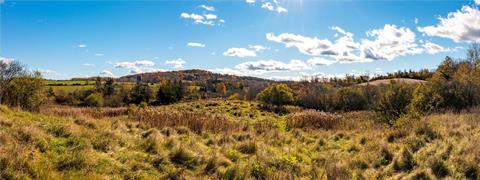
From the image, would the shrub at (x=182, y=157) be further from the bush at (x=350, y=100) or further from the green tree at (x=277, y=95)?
the bush at (x=350, y=100)

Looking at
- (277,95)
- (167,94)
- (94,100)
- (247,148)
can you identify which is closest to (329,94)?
(277,95)

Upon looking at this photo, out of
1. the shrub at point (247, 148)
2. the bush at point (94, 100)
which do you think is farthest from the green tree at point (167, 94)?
the shrub at point (247, 148)

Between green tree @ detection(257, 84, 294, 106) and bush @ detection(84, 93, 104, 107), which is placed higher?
green tree @ detection(257, 84, 294, 106)

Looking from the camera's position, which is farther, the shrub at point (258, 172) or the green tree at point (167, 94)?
the green tree at point (167, 94)

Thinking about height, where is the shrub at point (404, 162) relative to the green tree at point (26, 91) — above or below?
below

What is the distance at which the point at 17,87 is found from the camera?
18922 mm

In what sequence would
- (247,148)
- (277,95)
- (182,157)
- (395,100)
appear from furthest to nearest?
(277,95) < (395,100) < (247,148) < (182,157)

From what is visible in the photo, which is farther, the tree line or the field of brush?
the tree line

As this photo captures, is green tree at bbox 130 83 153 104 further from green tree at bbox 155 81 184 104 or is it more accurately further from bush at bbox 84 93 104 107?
bush at bbox 84 93 104 107

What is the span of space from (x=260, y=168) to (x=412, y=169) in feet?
10.1

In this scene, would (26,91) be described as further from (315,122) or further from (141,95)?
(141,95)

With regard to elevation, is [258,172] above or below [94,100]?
above

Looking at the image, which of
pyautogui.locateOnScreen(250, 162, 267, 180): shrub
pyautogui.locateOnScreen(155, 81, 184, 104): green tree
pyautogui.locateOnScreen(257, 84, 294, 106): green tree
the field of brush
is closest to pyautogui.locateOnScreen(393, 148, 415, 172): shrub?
the field of brush

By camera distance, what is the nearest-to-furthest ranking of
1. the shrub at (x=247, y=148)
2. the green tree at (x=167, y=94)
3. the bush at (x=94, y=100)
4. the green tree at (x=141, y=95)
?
the shrub at (x=247, y=148) → the bush at (x=94, y=100) → the green tree at (x=167, y=94) → the green tree at (x=141, y=95)
